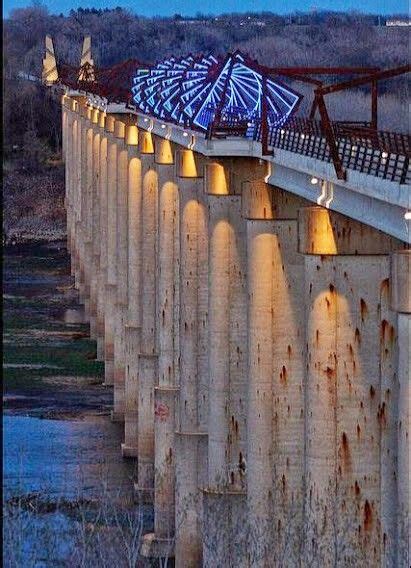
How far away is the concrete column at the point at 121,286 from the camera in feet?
144

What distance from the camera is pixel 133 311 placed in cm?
4119

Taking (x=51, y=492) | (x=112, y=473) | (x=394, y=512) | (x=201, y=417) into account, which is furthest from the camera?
(x=112, y=473)

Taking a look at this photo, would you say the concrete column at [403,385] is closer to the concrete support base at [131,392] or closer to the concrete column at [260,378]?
the concrete column at [260,378]

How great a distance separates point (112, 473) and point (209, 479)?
9269 mm

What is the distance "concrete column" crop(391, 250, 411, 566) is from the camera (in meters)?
17.2

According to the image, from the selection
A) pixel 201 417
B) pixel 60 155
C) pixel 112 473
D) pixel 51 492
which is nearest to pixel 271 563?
pixel 201 417

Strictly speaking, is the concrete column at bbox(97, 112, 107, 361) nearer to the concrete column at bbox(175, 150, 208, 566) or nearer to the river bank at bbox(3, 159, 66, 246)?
the concrete column at bbox(175, 150, 208, 566)

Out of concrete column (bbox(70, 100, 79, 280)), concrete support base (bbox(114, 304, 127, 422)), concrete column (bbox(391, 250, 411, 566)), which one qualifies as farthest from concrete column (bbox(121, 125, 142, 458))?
concrete column (bbox(70, 100, 79, 280))

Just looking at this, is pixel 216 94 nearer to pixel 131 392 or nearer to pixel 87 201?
pixel 131 392

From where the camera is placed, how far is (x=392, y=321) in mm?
19688

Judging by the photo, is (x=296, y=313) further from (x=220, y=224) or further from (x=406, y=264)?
(x=406, y=264)

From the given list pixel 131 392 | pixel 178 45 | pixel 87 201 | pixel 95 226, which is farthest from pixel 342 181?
pixel 178 45

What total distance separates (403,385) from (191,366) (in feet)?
46.3

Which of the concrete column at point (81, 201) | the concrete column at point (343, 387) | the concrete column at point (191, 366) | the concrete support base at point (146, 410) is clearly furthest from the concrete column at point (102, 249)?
the concrete column at point (343, 387)
